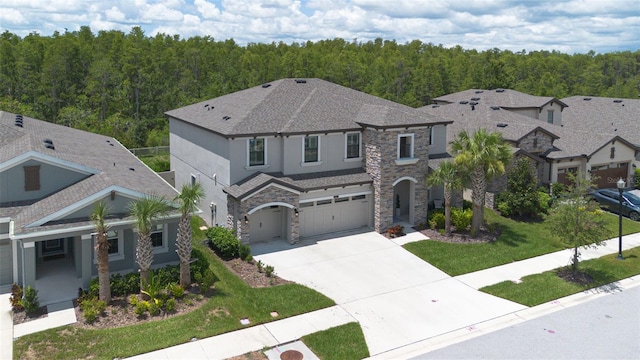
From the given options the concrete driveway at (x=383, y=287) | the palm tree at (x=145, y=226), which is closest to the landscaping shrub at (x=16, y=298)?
the palm tree at (x=145, y=226)

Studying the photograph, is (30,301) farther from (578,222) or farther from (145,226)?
(578,222)

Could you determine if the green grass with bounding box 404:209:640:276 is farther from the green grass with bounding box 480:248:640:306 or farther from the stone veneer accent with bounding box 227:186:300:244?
the stone veneer accent with bounding box 227:186:300:244

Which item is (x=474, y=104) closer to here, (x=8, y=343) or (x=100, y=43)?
(x=8, y=343)

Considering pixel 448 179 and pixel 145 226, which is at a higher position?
pixel 448 179

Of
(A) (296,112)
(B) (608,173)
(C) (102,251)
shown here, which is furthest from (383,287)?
(B) (608,173)

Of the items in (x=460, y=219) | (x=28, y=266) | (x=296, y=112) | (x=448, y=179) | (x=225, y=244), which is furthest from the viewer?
(x=296, y=112)
